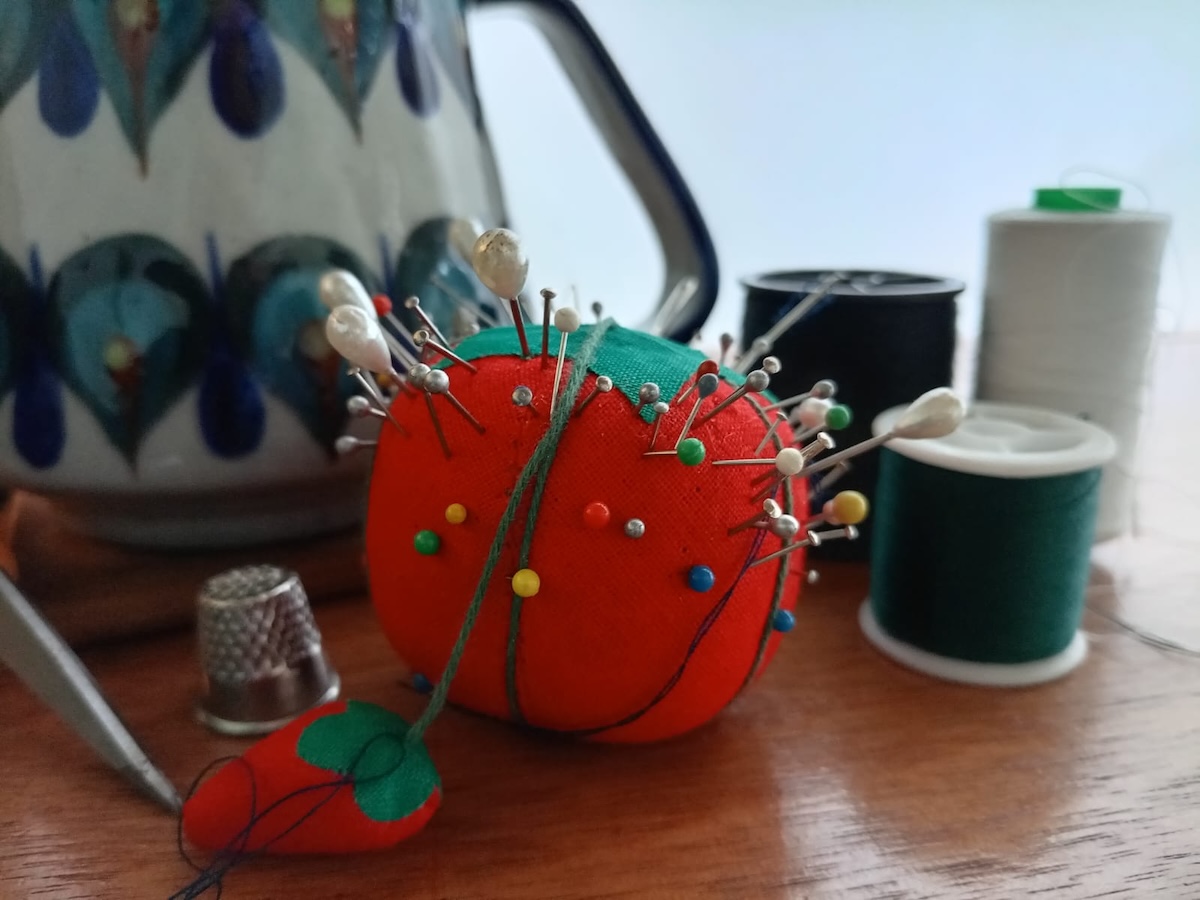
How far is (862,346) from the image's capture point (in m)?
0.60

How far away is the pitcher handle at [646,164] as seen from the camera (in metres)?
0.59

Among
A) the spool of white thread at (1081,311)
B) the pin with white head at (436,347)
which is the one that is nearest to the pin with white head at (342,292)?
the pin with white head at (436,347)

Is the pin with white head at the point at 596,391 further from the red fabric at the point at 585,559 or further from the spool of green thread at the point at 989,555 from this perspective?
the spool of green thread at the point at 989,555

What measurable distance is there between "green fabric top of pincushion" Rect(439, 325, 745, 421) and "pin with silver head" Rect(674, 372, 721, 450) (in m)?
0.01

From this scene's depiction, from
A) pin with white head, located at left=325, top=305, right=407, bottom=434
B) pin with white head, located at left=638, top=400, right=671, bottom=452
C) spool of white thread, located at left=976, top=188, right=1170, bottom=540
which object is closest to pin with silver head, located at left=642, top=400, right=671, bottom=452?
pin with white head, located at left=638, top=400, right=671, bottom=452

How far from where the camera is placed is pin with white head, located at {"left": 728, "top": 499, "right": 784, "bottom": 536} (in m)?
0.35

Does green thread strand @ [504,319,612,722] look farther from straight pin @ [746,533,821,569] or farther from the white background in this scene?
the white background

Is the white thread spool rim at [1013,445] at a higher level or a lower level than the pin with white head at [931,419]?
lower

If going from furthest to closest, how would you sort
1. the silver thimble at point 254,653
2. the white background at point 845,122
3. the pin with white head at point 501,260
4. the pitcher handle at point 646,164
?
the white background at point 845,122, the pitcher handle at point 646,164, the silver thimble at point 254,653, the pin with white head at point 501,260

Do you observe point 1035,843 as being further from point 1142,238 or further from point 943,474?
point 1142,238

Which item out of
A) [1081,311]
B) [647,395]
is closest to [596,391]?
[647,395]

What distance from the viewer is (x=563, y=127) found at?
0.98 m

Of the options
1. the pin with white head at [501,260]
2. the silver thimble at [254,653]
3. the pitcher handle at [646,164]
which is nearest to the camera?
the pin with white head at [501,260]

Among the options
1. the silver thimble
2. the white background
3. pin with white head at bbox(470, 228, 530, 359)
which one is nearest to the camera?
pin with white head at bbox(470, 228, 530, 359)
